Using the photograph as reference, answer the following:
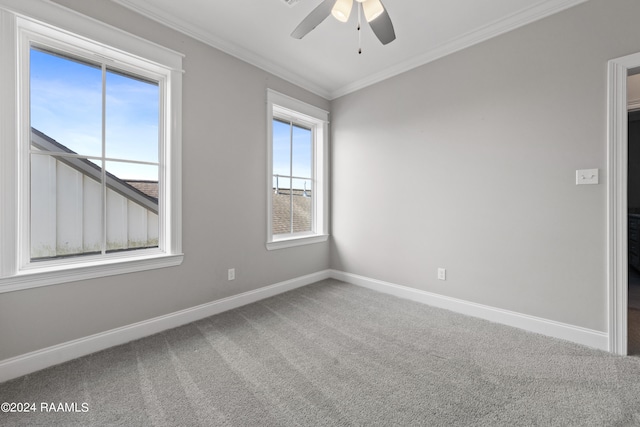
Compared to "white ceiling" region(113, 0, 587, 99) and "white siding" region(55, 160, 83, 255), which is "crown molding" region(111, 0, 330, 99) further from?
"white siding" region(55, 160, 83, 255)

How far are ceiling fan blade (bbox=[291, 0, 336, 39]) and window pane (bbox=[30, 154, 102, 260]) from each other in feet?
6.23

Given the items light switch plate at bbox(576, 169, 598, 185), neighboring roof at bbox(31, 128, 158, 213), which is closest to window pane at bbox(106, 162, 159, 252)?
neighboring roof at bbox(31, 128, 158, 213)

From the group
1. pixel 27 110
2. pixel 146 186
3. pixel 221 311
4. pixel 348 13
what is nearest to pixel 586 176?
pixel 348 13

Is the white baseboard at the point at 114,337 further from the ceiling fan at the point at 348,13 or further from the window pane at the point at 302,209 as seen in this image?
the ceiling fan at the point at 348,13

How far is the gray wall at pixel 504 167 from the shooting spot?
200 cm

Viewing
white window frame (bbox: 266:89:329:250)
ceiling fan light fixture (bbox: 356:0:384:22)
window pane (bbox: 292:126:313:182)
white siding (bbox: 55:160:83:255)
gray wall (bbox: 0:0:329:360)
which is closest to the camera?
ceiling fan light fixture (bbox: 356:0:384:22)

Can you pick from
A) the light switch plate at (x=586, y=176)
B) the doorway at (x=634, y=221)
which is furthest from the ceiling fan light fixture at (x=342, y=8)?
the doorway at (x=634, y=221)

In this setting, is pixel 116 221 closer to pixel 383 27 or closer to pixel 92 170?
pixel 92 170

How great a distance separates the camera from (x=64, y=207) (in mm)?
1936

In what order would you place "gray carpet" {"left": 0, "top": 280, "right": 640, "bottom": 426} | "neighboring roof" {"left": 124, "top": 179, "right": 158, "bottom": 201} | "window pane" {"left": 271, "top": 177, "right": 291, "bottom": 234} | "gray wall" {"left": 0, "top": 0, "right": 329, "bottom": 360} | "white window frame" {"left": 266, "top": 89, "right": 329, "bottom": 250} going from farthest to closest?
"window pane" {"left": 271, "top": 177, "right": 291, "bottom": 234}
"white window frame" {"left": 266, "top": 89, "right": 329, "bottom": 250}
"neighboring roof" {"left": 124, "top": 179, "right": 158, "bottom": 201}
"gray wall" {"left": 0, "top": 0, "right": 329, "bottom": 360}
"gray carpet" {"left": 0, "top": 280, "right": 640, "bottom": 426}

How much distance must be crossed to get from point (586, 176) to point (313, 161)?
2.85 meters

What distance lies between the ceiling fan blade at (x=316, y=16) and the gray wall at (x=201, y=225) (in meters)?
1.13

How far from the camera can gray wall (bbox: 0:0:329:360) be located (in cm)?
180

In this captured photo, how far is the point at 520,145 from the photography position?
2.31 metres
